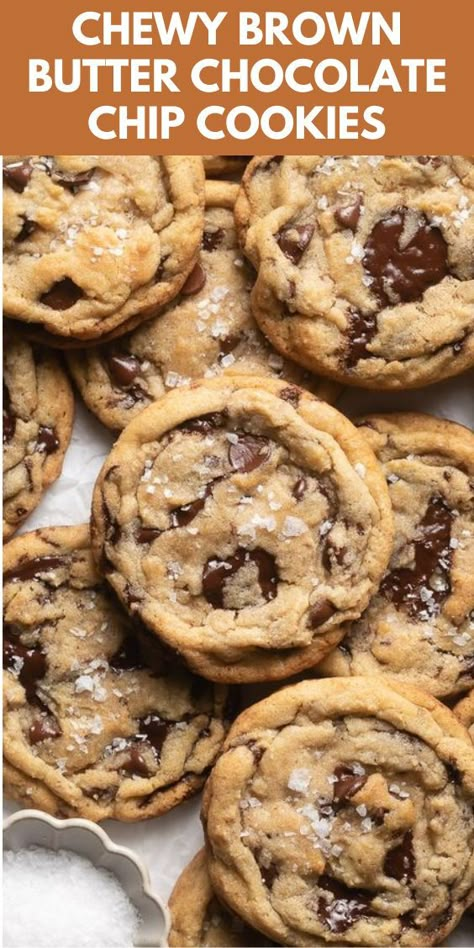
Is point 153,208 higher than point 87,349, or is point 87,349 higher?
point 153,208

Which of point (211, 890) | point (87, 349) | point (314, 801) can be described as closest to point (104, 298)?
point (87, 349)

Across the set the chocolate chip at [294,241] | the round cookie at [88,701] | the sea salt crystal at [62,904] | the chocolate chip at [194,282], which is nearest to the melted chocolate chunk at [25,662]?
the round cookie at [88,701]

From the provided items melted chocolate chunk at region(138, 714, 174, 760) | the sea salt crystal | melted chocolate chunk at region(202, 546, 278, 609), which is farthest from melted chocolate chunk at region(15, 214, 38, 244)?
the sea salt crystal

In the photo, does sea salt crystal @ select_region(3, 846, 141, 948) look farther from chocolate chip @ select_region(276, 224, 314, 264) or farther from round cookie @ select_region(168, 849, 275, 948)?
chocolate chip @ select_region(276, 224, 314, 264)

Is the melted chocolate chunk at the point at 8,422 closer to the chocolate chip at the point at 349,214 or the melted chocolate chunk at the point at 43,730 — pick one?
the melted chocolate chunk at the point at 43,730

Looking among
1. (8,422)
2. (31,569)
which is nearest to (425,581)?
(31,569)

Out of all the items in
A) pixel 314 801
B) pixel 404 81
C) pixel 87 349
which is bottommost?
pixel 314 801

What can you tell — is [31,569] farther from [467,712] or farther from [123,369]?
[467,712]

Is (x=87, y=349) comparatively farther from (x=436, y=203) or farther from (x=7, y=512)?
(x=436, y=203)
